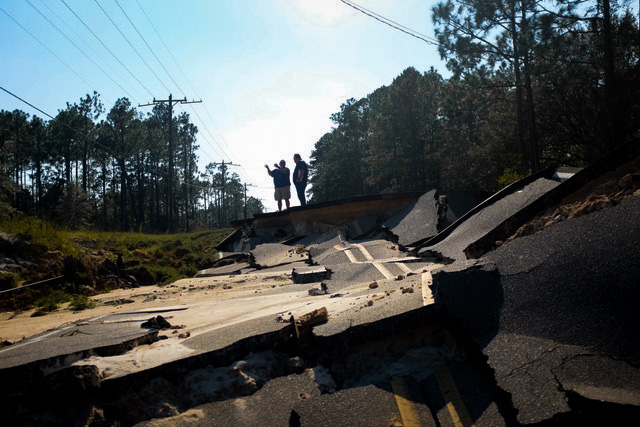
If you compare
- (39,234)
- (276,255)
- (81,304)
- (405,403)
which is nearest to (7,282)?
(81,304)

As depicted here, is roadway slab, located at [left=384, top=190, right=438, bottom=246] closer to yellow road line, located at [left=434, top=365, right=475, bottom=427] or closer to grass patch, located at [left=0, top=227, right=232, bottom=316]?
grass patch, located at [left=0, top=227, right=232, bottom=316]

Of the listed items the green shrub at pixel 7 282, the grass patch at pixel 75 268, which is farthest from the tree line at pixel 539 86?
the green shrub at pixel 7 282

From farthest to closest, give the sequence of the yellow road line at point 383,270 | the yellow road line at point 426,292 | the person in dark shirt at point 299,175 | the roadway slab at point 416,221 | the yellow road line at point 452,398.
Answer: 1. the person in dark shirt at point 299,175
2. the roadway slab at point 416,221
3. the yellow road line at point 383,270
4. the yellow road line at point 426,292
5. the yellow road line at point 452,398

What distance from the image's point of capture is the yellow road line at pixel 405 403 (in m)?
2.73

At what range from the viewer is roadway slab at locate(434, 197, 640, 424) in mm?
2524

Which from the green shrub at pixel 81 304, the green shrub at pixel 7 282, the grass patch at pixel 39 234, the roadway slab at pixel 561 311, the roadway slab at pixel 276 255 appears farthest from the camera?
the grass patch at pixel 39 234

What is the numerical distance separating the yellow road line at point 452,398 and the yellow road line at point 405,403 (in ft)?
0.66

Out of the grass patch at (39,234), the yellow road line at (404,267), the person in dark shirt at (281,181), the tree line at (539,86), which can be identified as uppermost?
the tree line at (539,86)

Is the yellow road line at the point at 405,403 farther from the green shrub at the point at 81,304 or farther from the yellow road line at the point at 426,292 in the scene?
the green shrub at the point at 81,304

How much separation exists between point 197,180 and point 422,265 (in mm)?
84333

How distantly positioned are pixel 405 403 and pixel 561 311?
1.16 m

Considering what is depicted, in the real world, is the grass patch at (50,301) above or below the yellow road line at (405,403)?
above

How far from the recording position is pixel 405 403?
114 inches

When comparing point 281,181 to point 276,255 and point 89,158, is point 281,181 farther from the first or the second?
point 89,158
